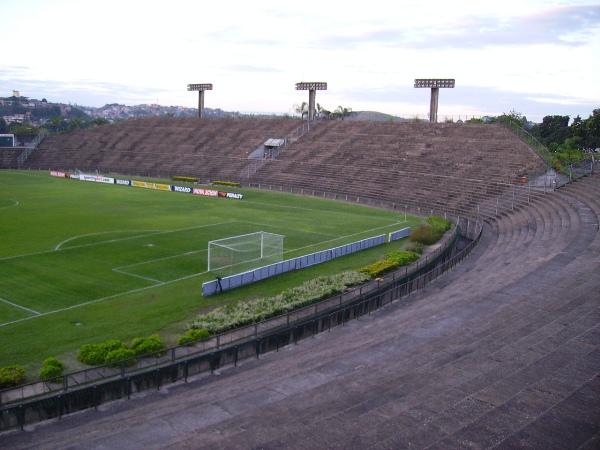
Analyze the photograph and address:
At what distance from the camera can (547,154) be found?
229ft

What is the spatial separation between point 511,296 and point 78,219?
39.9 m

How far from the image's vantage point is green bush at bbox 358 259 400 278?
116ft

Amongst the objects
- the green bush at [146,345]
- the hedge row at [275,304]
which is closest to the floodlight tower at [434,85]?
the hedge row at [275,304]

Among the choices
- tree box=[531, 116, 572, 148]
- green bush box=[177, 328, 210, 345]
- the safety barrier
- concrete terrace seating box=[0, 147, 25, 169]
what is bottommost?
green bush box=[177, 328, 210, 345]

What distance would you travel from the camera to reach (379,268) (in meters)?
36.1

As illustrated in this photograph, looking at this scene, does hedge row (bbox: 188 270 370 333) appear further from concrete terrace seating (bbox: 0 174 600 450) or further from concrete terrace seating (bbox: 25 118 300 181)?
concrete terrace seating (bbox: 25 118 300 181)

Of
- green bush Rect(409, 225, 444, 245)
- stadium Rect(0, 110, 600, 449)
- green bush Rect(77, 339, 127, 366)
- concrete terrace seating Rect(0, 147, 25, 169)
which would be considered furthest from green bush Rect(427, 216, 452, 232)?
concrete terrace seating Rect(0, 147, 25, 169)

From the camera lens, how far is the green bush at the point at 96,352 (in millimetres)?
21750

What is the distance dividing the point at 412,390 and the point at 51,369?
12565 mm

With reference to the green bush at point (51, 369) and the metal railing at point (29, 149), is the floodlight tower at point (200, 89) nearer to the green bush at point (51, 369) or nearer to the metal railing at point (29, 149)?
the metal railing at point (29, 149)

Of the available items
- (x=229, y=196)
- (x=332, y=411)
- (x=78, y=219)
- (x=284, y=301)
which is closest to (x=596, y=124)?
(x=229, y=196)

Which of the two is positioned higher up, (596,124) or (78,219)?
(596,124)

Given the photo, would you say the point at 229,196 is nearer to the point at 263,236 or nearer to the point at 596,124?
the point at 263,236

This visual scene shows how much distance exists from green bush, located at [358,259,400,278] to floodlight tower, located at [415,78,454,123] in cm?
6088
